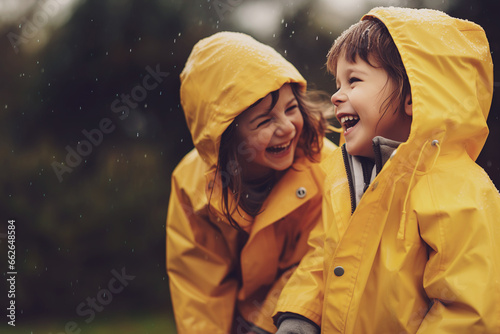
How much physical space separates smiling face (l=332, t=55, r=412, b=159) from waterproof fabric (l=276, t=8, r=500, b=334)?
0.13m

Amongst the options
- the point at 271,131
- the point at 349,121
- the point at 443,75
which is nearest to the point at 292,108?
the point at 271,131

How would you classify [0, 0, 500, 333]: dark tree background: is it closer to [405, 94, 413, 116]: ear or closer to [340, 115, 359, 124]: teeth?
[340, 115, 359, 124]: teeth

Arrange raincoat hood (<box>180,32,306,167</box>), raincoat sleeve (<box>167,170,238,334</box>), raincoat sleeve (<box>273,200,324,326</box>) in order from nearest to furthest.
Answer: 1. raincoat sleeve (<box>273,200,324,326</box>)
2. raincoat hood (<box>180,32,306,167</box>)
3. raincoat sleeve (<box>167,170,238,334</box>)

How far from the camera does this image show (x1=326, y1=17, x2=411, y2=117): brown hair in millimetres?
1628

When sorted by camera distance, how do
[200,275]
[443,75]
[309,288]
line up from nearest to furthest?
[443,75] → [309,288] → [200,275]

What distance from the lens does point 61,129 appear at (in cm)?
373

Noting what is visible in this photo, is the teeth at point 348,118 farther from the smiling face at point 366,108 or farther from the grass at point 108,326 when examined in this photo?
the grass at point 108,326

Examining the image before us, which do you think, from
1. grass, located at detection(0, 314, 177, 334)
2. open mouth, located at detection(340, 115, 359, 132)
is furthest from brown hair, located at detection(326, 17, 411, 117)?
grass, located at detection(0, 314, 177, 334)

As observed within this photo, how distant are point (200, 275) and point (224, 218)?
15.0 inches

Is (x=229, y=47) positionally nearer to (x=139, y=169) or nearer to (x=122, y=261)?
(x=139, y=169)

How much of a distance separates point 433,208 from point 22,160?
10.3 feet

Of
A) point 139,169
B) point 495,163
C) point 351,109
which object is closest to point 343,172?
point 351,109

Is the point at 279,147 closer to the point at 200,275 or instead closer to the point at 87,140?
the point at 200,275

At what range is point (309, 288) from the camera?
5.92ft
